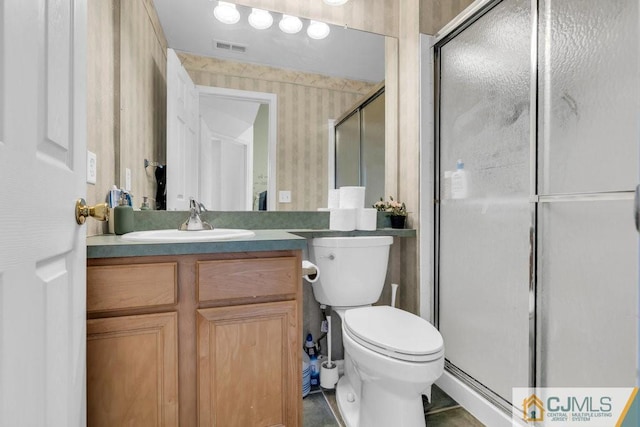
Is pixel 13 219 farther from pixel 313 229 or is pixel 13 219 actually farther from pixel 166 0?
pixel 166 0

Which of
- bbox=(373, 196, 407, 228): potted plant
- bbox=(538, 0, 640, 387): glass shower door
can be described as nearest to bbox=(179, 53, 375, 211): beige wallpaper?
bbox=(373, 196, 407, 228): potted plant

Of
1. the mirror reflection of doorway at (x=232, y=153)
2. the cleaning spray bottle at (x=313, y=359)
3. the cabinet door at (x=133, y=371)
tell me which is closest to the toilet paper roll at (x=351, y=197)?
the mirror reflection of doorway at (x=232, y=153)

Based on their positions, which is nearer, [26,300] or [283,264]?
[26,300]

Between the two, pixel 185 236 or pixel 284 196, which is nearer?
pixel 185 236

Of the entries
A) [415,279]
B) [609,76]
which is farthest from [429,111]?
[415,279]

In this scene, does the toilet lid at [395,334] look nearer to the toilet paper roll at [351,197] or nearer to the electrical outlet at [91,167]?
the toilet paper roll at [351,197]

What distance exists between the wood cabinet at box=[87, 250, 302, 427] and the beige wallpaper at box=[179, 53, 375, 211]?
0.79m

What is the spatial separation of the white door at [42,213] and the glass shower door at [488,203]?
1.48 metres

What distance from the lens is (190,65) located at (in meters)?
1.64

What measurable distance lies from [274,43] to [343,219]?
41.7 inches

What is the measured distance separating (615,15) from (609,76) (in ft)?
0.61

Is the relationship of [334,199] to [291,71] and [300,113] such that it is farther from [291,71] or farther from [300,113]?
[291,71]

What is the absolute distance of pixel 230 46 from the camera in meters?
1.70

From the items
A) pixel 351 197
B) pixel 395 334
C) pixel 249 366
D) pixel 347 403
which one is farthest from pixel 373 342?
pixel 351 197
